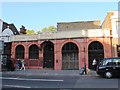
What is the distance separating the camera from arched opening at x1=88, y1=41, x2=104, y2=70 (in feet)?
99.6

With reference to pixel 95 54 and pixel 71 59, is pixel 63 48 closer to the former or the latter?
pixel 71 59

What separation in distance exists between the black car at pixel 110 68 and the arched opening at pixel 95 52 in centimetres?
1019

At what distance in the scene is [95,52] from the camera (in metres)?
30.4

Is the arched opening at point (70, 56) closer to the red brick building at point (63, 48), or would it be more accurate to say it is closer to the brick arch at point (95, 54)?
the red brick building at point (63, 48)

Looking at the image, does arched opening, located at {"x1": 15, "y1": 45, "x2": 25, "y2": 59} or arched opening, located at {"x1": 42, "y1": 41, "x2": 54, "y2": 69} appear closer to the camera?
arched opening, located at {"x1": 42, "y1": 41, "x2": 54, "y2": 69}

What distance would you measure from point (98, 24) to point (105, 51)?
899 centimetres

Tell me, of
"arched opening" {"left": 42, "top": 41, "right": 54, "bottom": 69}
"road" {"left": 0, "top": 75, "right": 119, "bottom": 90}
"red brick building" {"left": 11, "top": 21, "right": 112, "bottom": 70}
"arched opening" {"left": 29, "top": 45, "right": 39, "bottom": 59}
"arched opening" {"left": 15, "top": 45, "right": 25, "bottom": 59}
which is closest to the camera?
"road" {"left": 0, "top": 75, "right": 119, "bottom": 90}

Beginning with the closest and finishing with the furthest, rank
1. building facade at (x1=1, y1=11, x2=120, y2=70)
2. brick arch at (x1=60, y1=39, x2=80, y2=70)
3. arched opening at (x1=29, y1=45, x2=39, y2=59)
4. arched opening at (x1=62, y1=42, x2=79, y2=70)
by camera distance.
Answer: building facade at (x1=1, y1=11, x2=120, y2=70) < brick arch at (x1=60, y1=39, x2=80, y2=70) < arched opening at (x1=62, y1=42, x2=79, y2=70) < arched opening at (x1=29, y1=45, x2=39, y2=59)

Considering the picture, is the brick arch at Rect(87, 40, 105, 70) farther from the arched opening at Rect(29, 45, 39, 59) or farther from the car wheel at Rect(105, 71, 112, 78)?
the car wheel at Rect(105, 71, 112, 78)

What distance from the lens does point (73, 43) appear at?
31.6m

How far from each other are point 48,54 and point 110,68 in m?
14.7

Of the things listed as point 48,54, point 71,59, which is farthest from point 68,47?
point 48,54

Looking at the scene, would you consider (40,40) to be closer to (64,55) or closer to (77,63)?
(64,55)

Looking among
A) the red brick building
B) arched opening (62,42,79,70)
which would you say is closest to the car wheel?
the red brick building
